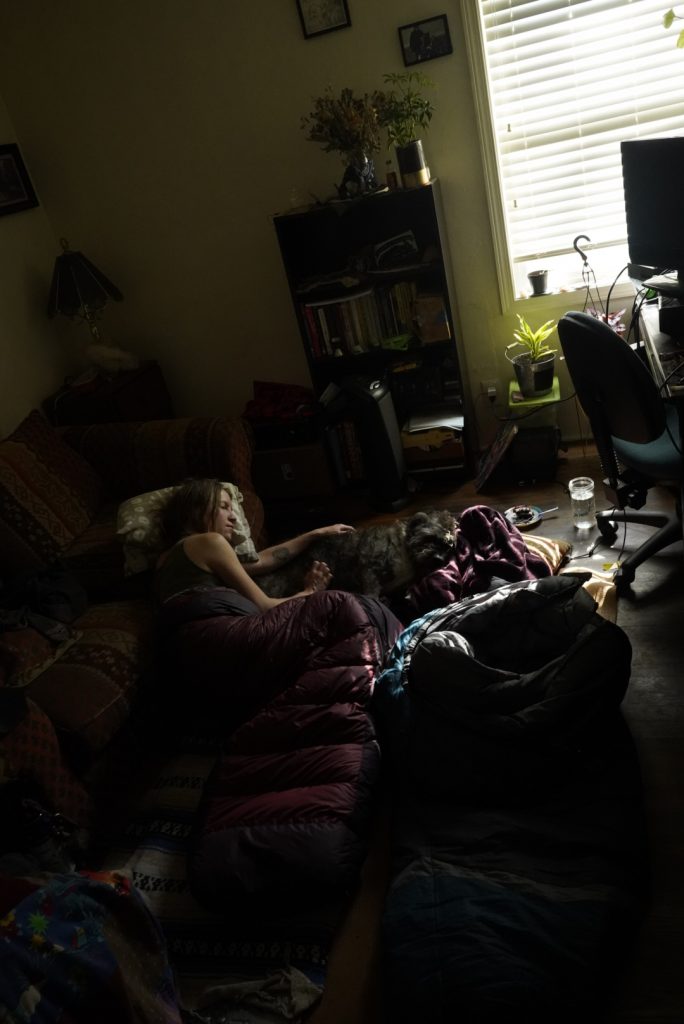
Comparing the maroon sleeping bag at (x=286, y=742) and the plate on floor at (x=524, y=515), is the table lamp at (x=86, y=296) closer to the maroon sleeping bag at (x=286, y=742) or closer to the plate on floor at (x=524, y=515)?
the maroon sleeping bag at (x=286, y=742)

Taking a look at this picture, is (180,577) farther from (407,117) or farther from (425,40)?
(425,40)

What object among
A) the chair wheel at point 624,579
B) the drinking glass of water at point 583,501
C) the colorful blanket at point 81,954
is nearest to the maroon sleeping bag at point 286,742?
the colorful blanket at point 81,954

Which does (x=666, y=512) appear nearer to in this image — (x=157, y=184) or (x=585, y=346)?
(x=585, y=346)

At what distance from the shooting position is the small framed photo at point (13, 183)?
350cm

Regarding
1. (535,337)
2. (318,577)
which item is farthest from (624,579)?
(535,337)

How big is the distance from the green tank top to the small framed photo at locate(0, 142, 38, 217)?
210 cm

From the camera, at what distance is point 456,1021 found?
138 cm

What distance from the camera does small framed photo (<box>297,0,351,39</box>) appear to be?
3.03 meters

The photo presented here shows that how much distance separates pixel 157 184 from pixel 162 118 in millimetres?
287

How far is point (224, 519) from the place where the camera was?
260 cm

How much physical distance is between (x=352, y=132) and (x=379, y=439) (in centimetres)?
125

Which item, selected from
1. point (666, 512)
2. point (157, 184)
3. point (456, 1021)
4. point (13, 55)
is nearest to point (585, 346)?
point (666, 512)

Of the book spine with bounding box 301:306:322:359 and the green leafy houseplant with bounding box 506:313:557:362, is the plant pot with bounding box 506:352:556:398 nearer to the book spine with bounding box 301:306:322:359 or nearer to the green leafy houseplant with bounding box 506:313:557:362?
the green leafy houseplant with bounding box 506:313:557:362

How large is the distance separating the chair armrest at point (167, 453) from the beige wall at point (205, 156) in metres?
0.83
